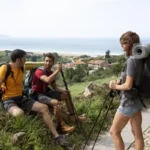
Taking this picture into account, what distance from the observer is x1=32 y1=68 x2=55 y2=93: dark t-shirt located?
5496mm

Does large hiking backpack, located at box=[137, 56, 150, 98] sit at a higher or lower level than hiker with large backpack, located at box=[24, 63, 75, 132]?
higher

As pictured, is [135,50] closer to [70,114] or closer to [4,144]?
[4,144]

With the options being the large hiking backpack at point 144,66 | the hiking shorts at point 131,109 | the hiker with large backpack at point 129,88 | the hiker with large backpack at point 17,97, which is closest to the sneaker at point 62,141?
the hiker with large backpack at point 17,97

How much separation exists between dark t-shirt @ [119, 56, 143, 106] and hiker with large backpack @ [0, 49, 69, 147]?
1641 mm

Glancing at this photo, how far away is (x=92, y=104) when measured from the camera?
7234mm

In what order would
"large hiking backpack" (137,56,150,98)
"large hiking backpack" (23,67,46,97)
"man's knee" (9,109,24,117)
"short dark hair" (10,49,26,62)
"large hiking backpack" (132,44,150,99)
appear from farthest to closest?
1. "large hiking backpack" (23,67,46,97)
2. "short dark hair" (10,49,26,62)
3. "man's knee" (9,109,24,117)
4. "large hiking backpack" (137,56,150,98)
5. "large hiking backpack" (132,44,150,99)

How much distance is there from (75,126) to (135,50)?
9.40 ft

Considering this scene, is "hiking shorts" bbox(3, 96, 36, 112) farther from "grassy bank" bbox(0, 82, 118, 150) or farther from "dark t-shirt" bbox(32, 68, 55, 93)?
"dark t-shirt" bbox(32, 68, 55, 93)

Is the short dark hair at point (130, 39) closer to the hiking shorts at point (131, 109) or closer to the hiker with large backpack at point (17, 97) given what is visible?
the hiking shorts at point (131, 109)

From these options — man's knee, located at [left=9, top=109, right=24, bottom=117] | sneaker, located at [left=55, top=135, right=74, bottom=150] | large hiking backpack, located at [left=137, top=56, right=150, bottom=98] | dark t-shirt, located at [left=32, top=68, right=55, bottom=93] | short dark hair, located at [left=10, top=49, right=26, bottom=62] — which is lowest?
sneaker, located at [left=55, top=135, right=74, bottom=150]

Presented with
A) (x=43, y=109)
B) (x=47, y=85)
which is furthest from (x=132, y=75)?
(x=47, y=85)

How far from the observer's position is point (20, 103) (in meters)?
5.26

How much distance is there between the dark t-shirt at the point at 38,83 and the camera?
216 inches

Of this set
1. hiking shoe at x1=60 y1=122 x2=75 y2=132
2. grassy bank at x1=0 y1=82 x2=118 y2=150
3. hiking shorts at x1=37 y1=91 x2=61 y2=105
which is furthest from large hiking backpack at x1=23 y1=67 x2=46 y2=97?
hiking shoe at x1=60 y1=122 x2=75 y2=132
